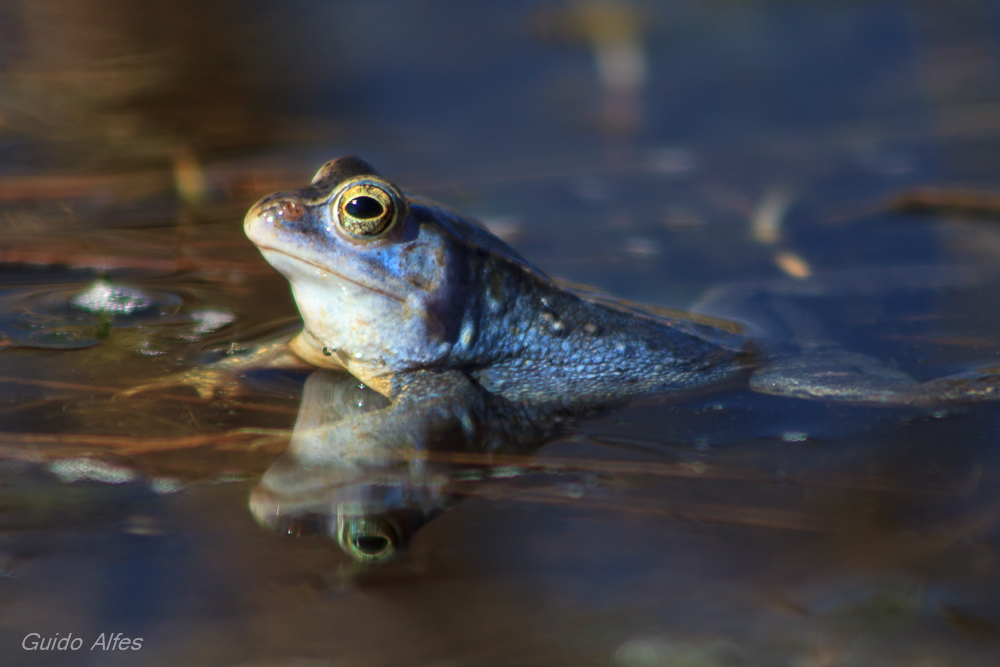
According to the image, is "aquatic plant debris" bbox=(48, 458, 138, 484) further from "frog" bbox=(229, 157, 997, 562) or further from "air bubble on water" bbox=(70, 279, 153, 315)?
"air bubble on water" bbox=(70, 279, 153, 315)

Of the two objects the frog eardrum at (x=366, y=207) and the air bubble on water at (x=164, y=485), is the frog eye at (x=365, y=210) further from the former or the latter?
the air bubble on water at (x=164, y=485)

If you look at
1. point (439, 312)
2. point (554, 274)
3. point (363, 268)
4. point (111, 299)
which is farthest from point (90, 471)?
point (554, 274)

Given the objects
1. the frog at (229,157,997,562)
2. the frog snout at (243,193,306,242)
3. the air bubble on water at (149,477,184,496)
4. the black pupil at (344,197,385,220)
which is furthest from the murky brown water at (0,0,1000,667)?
the black pupil at (344,197,385,220)

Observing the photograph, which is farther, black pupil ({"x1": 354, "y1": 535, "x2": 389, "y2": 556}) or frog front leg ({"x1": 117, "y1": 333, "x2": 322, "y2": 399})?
frog front leg ({"x1": 117, "y1": 333, "x2": 322, "y2": 399})

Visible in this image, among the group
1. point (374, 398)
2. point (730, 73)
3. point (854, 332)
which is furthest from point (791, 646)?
point (730, 73)

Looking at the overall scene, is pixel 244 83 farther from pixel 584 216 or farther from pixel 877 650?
pixel 877 650

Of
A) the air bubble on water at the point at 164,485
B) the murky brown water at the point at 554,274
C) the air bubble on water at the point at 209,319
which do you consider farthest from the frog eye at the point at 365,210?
the air bubble on water at the point at 164,485

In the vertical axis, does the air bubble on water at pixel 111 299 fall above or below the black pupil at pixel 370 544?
above
